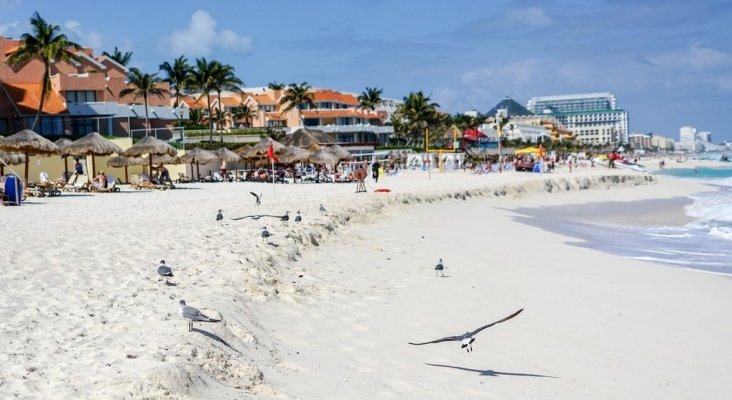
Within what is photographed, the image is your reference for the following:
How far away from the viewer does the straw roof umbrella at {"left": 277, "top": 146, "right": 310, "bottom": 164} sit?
35188 mm

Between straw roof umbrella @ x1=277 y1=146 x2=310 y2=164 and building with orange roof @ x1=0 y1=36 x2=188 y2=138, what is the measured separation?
34.9 ft

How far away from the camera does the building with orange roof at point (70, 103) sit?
41.8 meters

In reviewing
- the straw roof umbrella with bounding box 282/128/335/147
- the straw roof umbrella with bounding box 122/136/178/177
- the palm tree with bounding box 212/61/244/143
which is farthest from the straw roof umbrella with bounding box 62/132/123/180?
the palm tree with bounding box 212/61/244/143

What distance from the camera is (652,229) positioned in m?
21.1

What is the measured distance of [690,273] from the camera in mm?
12438

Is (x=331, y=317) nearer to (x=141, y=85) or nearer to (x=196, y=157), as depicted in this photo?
(x=196, y=157)

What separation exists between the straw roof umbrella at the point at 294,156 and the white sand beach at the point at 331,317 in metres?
20.6

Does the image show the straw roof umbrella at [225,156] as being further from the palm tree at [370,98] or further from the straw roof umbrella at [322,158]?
the palm tree at [370,98]

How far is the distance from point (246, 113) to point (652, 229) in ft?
199

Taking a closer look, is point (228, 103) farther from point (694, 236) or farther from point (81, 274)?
point (81, 274)

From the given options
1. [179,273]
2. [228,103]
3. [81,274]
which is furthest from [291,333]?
[228,103]

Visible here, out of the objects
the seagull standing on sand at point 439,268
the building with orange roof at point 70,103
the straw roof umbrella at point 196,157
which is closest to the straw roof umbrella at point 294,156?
the straw roof umbrella at point 196,157

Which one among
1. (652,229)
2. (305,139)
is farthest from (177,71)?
(652,229)

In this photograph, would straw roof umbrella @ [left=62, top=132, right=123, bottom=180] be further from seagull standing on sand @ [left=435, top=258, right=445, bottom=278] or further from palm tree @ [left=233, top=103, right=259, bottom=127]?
palm tree @ [left=233, top=103, right=259, bottom=127]
